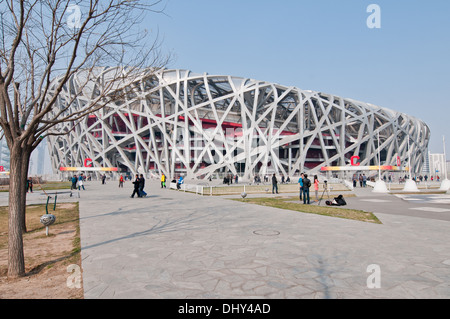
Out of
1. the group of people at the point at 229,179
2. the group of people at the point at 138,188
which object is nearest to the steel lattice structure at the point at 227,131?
the group of people at the point at 229,179

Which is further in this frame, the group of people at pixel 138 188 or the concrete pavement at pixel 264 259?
the group of people at pixel 138 188

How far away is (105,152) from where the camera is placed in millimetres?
58562

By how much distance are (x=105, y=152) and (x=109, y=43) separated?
5622cm

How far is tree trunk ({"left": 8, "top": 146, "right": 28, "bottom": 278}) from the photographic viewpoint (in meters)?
4.85

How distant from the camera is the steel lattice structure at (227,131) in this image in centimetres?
5131

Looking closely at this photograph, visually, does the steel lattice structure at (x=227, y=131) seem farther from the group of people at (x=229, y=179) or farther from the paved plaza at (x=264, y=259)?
the paved plaza at (x=264, y=259)

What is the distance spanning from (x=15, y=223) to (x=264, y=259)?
14.7ft

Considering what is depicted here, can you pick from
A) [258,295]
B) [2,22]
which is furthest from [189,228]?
[2,22]

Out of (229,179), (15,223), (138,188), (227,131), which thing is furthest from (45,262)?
(227,131)

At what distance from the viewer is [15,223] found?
5145mm

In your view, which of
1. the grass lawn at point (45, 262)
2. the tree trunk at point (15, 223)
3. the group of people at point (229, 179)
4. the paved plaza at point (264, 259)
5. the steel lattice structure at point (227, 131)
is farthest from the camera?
the steel lattice structure at point (227, 131)

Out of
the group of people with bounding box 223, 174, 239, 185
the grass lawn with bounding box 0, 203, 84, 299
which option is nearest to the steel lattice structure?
the group of people with bounding box 223, 174, 239, 185

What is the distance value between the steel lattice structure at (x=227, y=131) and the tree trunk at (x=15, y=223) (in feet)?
137
